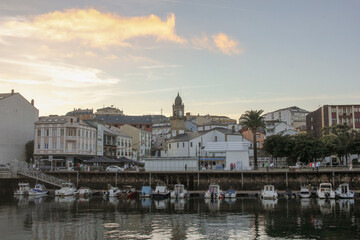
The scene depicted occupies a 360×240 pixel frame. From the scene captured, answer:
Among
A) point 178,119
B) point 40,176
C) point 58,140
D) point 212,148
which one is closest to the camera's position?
point 40,176

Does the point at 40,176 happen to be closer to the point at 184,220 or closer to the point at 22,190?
the point at 22,190

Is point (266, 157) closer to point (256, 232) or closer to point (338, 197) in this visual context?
point (338, 197)

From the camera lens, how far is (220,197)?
228 feet

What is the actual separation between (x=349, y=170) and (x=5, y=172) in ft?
226

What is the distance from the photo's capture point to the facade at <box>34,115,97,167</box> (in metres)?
92.7

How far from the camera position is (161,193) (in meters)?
70.6

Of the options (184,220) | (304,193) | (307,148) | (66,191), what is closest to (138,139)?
(66,191)

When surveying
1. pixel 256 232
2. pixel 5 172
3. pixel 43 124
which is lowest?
pixel 256 232

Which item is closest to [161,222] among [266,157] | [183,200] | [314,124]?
[183,200]

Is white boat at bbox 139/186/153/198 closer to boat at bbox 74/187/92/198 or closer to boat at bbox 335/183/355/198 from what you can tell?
boat at bbox 74/187/92/198

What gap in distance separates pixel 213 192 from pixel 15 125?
56.9 metres

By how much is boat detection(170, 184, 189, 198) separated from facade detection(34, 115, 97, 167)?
3233cm

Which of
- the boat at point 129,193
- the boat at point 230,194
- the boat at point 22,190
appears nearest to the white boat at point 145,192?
the boat at point 129,193

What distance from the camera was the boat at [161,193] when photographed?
231 feet
